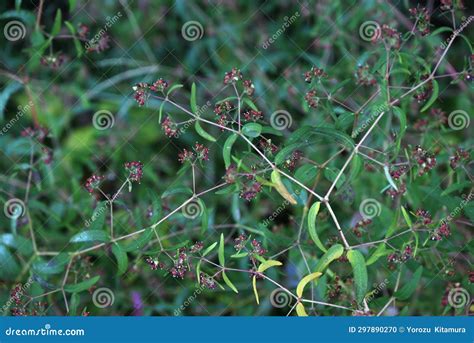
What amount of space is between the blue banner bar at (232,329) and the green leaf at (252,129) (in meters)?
0.62

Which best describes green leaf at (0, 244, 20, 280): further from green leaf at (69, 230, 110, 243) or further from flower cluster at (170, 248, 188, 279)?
flower cluster at (170, 248, 188, 279)

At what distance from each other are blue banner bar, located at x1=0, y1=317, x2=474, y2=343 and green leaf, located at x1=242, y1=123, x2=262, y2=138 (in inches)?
24.5

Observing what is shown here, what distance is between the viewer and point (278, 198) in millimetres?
2217

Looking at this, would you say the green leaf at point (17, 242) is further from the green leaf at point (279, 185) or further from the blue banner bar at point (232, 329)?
the green leaf at point (279, 185)

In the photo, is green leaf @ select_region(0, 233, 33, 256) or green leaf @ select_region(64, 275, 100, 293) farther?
green leaf @ select_region(0, 233, 33, 256)

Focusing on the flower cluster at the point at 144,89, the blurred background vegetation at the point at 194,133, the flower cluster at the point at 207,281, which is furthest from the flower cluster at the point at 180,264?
the flower cluster at the point at 144,89

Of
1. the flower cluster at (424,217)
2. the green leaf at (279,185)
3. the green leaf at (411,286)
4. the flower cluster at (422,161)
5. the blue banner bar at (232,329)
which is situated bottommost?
the blue banner bar at (232,329)

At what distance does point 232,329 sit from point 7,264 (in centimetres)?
81

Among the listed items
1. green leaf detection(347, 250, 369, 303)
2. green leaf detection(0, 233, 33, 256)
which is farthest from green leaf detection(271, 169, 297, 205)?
green leaf detection(0, 233, 33, 256)

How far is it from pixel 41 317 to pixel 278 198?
87cm

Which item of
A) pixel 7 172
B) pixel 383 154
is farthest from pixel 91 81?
pixel 383 154

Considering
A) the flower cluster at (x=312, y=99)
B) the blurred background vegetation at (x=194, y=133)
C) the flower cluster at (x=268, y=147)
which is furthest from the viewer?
the blurred background vegetation at (x=194, y=133)

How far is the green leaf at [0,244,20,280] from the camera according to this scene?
7.64 ft

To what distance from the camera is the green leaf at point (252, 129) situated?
1.98 meters
